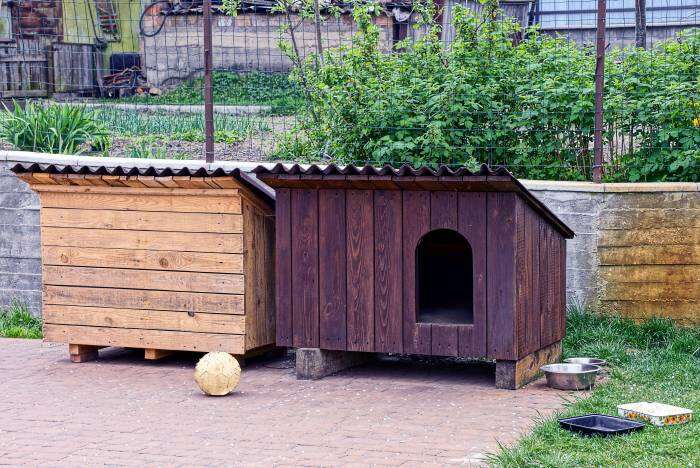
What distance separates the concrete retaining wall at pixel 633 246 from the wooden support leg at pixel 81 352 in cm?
390

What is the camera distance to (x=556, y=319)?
323 inches

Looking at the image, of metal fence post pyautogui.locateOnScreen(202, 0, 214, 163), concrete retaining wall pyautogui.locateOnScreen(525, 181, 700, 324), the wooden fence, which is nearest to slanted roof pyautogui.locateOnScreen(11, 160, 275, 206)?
metal fence post pyautogui.locateOnScreen(202, 0, 214, 163)

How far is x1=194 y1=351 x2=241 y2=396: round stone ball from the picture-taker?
7250mm

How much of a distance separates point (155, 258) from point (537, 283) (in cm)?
281

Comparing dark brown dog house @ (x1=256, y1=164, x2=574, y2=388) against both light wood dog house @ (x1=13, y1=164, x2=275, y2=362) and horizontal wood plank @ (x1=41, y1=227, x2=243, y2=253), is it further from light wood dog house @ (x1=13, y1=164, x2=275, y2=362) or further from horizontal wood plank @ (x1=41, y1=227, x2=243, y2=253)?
horizontal wood plank @ (x1=41, y1=227, x2=243, y2=253)

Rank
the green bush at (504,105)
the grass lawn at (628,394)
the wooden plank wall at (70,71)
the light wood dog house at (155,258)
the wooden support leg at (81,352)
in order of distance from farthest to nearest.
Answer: the wooden plank wall at (70,71) → the green bush at (504,105) → the wooden support leg at (81,352) → the light wood dog house at (155,258) → the grass lawn at (628,394)

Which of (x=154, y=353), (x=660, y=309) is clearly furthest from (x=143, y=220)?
(x=660, y=309)

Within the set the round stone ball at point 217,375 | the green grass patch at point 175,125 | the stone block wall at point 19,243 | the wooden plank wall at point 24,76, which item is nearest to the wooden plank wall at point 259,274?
the round stone ball at point 217,375

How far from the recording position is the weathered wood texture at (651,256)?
29.6 ft

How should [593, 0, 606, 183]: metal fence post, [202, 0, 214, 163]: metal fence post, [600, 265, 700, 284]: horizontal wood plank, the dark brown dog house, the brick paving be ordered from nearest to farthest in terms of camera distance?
1. the brick paving
2. the dark brown dog house
3. [600, 265, 700, 284]: horizontal wood plank
4. [593, 0, 606, 183]: metal fence post
5. [202, 0, 214, 163]: metal fence post

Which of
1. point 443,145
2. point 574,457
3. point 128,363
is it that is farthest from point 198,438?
point 443,145

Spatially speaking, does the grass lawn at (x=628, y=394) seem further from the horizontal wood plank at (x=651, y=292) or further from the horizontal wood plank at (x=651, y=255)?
the horizontal wood plank at (x=651, y=255)

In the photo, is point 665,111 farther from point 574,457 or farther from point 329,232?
point 574,457

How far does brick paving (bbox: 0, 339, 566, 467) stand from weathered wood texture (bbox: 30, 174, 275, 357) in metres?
0.31
